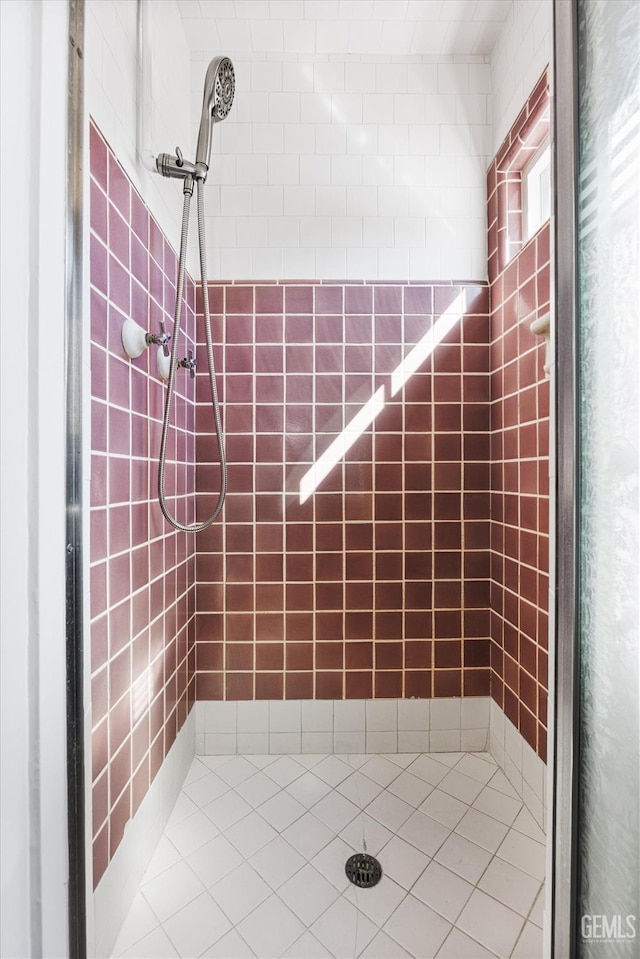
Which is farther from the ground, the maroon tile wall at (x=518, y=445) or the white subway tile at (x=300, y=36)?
the white subway tile at (x=300, y=36)

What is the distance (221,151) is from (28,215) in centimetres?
132

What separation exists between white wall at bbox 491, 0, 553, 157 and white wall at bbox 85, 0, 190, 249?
3.58 feet

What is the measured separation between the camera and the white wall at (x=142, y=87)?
863 mm

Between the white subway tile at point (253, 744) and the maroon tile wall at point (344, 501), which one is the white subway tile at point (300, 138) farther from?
the white subway tile at point (253, 744)

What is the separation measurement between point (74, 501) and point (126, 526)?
410mm

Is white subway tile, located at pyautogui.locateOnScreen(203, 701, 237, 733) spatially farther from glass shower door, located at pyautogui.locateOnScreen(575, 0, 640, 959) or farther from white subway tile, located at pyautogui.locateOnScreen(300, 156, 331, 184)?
white subway tile, located at pyautogui.locateOnScreen(300, 156, 331, 184)

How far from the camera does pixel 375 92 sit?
1.53 meters

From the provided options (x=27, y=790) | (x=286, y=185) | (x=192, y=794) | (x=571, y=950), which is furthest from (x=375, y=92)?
(x=192, y=794)

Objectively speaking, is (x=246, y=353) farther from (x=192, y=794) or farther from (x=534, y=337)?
(x=192, y=794)

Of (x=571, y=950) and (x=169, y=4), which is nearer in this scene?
(x=571, y=950)

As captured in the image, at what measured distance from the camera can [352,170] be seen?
1.53m

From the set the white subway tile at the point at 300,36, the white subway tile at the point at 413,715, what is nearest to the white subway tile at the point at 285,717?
the white subway tile at the point at 413,715

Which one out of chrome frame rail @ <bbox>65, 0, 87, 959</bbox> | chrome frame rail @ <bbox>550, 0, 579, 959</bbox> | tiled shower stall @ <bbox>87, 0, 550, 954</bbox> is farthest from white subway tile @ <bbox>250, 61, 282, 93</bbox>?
chrome frame rail @ <bbox>550, 0, 579, 959</bbox>

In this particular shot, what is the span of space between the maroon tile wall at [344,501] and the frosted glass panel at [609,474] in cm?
103
